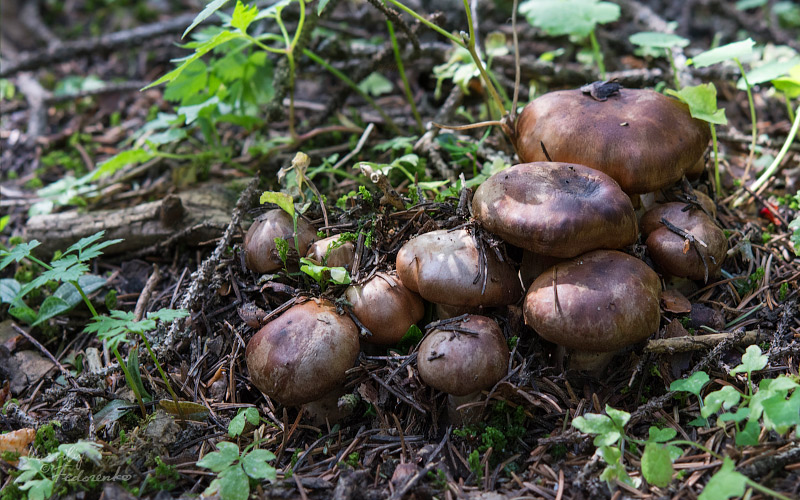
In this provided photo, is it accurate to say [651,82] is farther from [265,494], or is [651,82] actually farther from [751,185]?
[265,494]

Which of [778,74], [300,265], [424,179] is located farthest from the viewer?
[424,179]

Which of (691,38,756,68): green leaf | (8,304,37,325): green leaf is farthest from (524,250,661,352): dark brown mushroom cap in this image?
(8,304,37,325): green leaf

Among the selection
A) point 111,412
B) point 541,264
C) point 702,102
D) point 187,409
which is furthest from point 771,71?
point 111,412

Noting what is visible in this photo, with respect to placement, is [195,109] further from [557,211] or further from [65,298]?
[557,211]

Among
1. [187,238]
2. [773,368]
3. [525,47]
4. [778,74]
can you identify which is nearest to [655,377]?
[773,368]

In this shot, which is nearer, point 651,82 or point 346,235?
point 346,235

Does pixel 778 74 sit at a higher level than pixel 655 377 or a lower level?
higher

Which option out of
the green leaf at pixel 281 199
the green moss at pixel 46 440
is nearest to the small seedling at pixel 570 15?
the green leaf at pixel 281 199

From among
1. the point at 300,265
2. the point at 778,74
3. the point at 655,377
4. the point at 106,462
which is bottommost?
the point at 655,377
